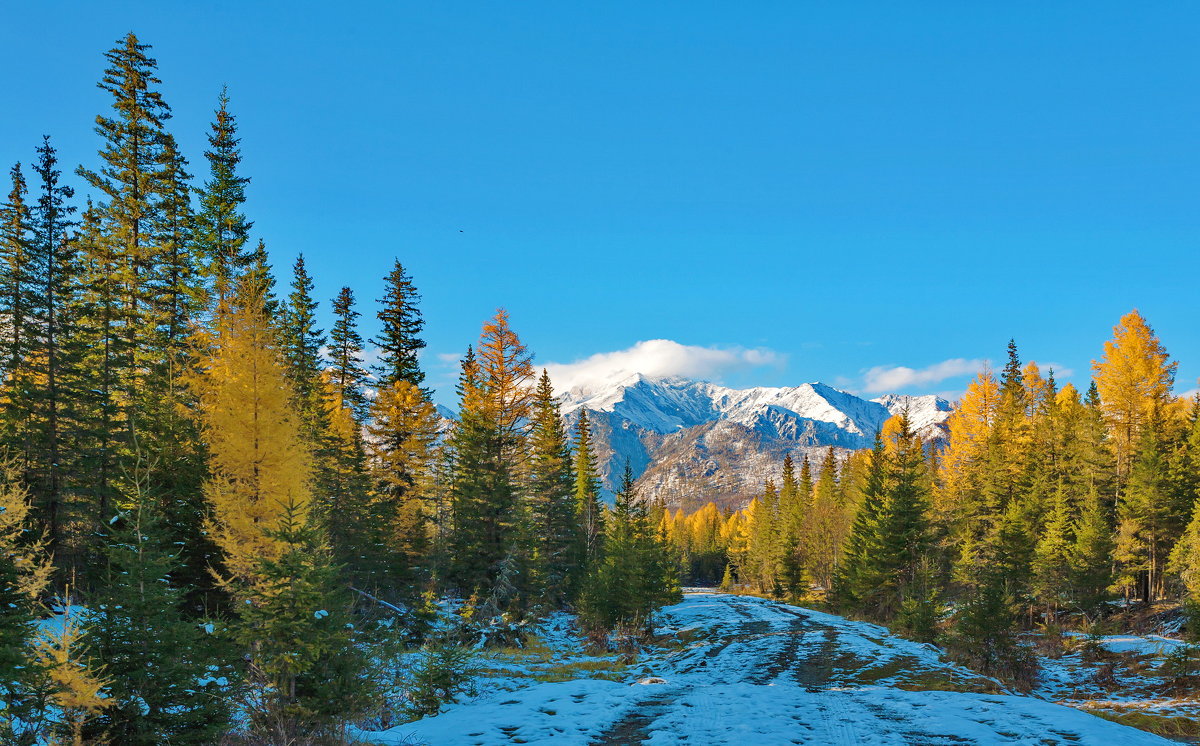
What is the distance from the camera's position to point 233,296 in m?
19.2

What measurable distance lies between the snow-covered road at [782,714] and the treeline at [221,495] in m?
2.39

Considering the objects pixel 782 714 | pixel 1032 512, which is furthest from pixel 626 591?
pixel 1032 512

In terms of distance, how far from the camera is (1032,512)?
127 feet

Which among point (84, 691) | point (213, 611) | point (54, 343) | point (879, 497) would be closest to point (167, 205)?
point (54, 343)

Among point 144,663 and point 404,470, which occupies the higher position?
point 404,470

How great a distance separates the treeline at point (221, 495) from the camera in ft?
26.0

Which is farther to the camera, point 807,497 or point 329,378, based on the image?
point 807,497

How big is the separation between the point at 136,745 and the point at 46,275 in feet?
65.3

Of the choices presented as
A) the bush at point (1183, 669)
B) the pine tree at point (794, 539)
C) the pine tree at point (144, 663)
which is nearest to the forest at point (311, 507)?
the pine tree at point (144, 663)

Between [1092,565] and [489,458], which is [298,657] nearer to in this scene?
[489,458]

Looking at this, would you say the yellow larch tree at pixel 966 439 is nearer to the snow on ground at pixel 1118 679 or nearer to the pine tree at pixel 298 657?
the snow on ground at pixel 1118 679

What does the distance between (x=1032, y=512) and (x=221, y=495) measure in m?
47.5

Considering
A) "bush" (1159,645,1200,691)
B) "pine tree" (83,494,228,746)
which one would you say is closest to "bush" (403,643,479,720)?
"pine tree" (83,494,228,746)

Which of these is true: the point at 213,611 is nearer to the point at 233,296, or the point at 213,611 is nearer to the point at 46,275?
the point at 233,296
